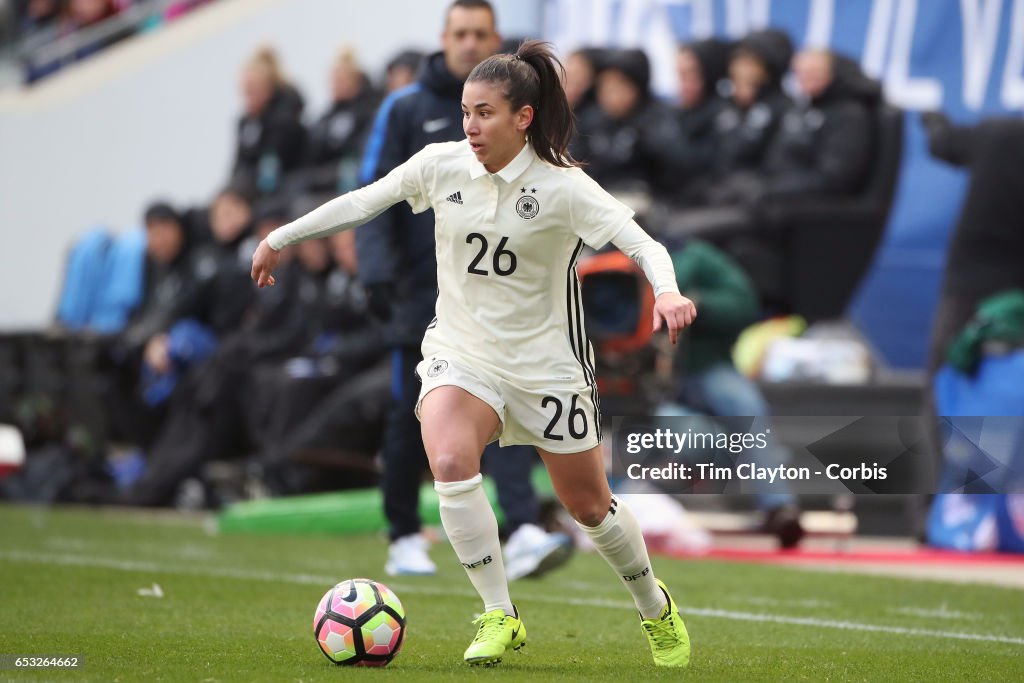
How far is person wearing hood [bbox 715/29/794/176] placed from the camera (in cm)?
1298

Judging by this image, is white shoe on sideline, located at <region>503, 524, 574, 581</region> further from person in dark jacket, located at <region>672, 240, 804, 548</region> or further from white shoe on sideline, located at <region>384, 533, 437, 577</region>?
person in dark jacket, located at <region>672, 240, 804, 548</region>

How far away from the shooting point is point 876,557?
10172 millimetres

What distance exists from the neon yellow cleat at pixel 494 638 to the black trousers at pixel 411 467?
2.66 meters

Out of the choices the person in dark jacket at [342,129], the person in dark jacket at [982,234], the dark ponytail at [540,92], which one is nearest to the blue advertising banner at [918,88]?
the person in dark jacket at [982,234]

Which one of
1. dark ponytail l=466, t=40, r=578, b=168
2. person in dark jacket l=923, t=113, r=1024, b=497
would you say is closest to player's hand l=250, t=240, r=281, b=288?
Result: dark ponytail l=466, t=40, r=578, b=168

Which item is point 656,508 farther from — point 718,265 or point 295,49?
point 295,49

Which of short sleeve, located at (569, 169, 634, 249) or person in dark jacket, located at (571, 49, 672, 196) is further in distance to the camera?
person in dark jacket, located at (571, 49, 672, 196)

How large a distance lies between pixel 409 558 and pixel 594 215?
337cm

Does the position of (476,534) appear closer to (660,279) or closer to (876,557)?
(660,279)

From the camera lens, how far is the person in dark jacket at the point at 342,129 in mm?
15266

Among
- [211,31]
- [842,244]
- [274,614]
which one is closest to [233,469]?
[842,244]

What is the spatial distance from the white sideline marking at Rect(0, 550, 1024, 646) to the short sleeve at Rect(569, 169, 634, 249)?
215 cm

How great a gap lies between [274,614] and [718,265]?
4900mm

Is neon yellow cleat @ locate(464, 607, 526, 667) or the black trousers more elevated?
neon yellow cleat @ locate(464, 607, 526, 667)
